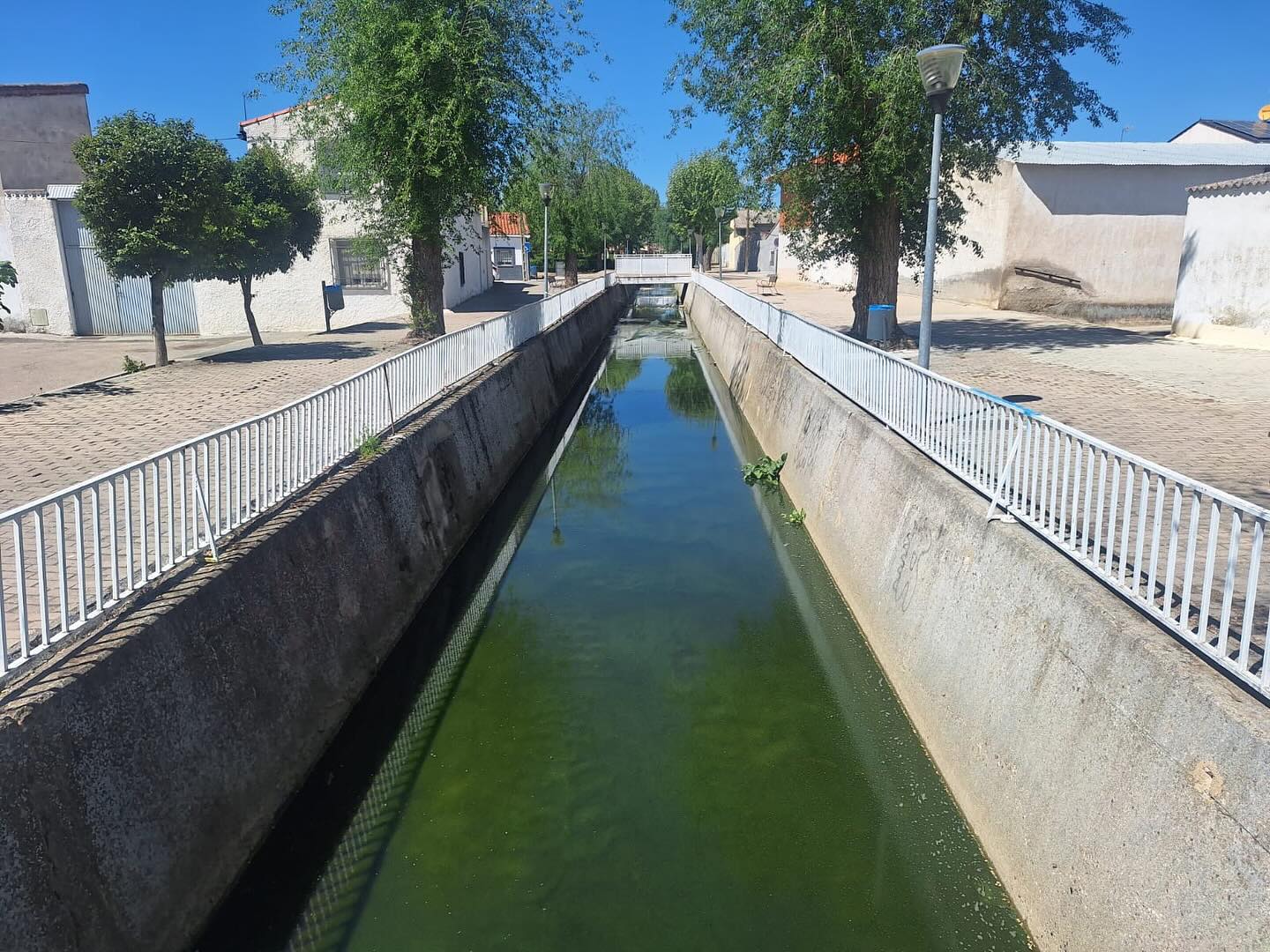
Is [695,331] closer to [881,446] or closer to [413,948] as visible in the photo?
[881,446]

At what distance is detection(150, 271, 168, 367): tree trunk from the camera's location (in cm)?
1374

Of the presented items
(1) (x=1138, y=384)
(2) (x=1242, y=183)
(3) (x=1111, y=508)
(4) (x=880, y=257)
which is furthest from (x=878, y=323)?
(3) (x=1111, y=508)

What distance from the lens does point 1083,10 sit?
1385 cm

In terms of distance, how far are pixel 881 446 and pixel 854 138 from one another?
7.58 m

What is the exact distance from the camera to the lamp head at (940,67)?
768 cm

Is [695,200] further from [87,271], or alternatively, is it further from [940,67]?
[940,67]

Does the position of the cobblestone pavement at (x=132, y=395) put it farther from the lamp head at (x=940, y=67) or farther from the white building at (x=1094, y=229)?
the white building at (x=1094, y=229)

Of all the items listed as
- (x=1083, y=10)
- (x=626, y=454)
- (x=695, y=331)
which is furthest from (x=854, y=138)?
(x=695, y=331)

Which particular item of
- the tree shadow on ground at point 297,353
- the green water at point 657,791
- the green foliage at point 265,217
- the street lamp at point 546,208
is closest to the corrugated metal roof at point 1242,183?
the green water at point 657,791

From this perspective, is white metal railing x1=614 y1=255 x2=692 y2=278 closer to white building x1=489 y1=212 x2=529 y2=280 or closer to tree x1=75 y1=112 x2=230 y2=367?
white building x1=489 y1=212 x2=529 y2=280

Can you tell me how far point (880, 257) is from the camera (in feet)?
48.4

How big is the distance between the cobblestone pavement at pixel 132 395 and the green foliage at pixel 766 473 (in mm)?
5959

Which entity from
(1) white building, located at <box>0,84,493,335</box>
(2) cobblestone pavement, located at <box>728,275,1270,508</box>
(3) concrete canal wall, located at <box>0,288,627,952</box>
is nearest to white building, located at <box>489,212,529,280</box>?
(1) white building, located at <box>0,84,493,335</box>

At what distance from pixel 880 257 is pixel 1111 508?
1125cm
